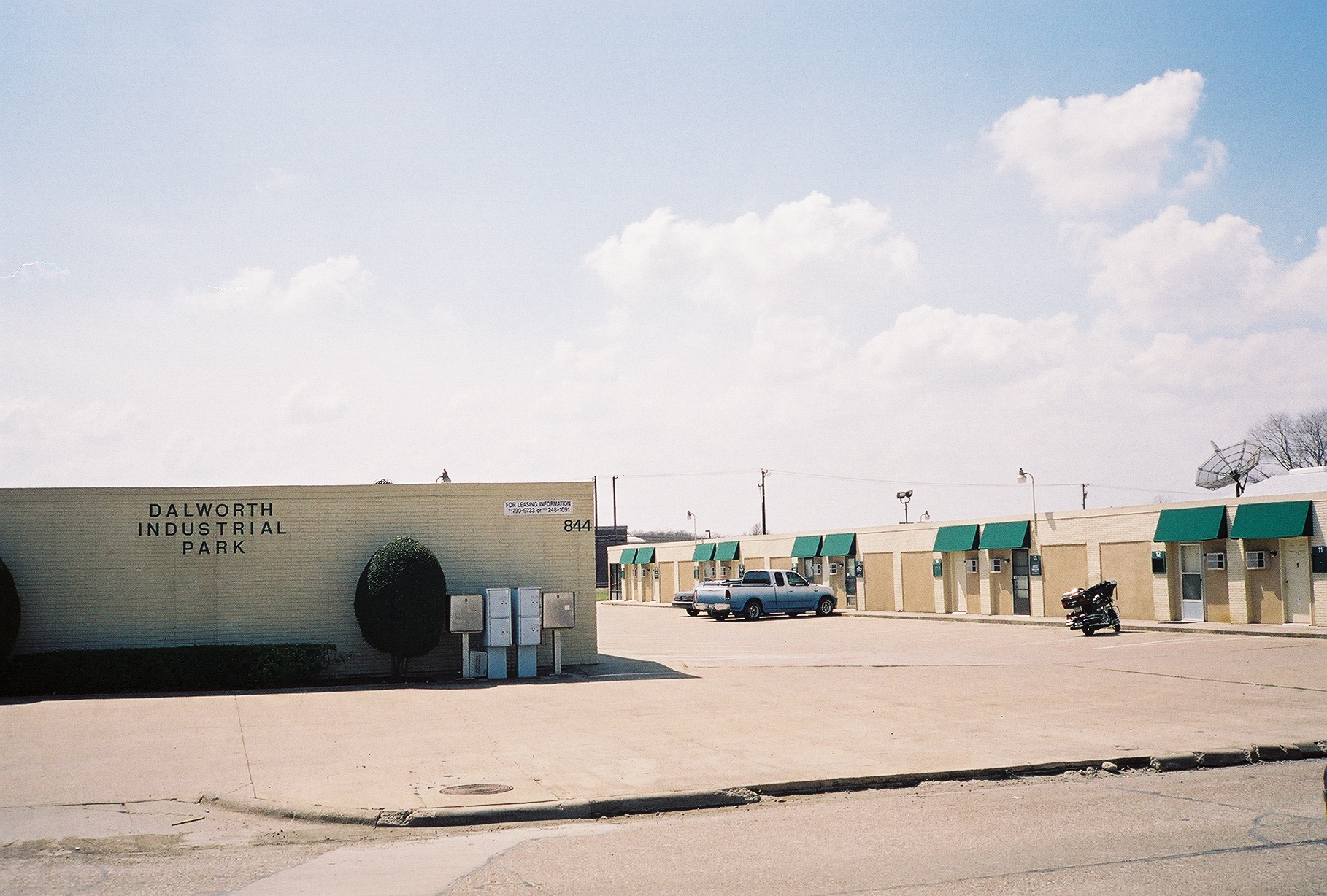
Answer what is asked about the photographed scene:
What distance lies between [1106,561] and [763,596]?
12.0 m

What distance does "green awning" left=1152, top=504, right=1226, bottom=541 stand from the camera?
28172 mm

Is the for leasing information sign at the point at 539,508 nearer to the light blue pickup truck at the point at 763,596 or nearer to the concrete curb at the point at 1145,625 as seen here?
the concrete curb at the point at 1145,625

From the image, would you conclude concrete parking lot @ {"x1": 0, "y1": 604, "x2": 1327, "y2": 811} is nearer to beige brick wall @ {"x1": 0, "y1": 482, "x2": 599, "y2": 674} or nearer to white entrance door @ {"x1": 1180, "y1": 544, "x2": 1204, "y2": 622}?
beige brick wall @ {"x1": 0, "y1": 482, "x2": 599, "y2": 674}

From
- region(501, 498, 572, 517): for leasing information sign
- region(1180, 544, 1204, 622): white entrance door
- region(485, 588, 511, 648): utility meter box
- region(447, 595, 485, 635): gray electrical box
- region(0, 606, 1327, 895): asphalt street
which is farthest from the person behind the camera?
region(1180, 544, 1204, 622): white entrance door

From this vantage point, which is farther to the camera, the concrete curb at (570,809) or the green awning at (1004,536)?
the green awning at (1004,536)

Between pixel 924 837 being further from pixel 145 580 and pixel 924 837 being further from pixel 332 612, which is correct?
pixel 145 580

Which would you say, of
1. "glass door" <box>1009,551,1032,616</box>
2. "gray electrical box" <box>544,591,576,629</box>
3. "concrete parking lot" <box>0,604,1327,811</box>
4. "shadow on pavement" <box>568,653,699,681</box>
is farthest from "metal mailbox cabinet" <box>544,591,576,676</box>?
"glass door" <box>1009,551,1032,616</box>

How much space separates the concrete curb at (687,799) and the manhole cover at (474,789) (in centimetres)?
56

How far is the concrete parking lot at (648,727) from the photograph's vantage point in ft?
33.1

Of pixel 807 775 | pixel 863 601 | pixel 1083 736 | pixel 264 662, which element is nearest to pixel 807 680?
pixel 1083 736

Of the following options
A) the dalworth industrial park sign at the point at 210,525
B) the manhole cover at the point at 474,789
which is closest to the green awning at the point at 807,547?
the dalworth industrial park sign at the point at 210,525

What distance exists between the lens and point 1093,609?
27.6 m

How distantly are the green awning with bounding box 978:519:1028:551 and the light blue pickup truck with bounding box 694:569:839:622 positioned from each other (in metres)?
→ 6.60

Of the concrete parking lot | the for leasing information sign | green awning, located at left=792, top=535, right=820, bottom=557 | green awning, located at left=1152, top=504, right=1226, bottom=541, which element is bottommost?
the concrete parking lot
